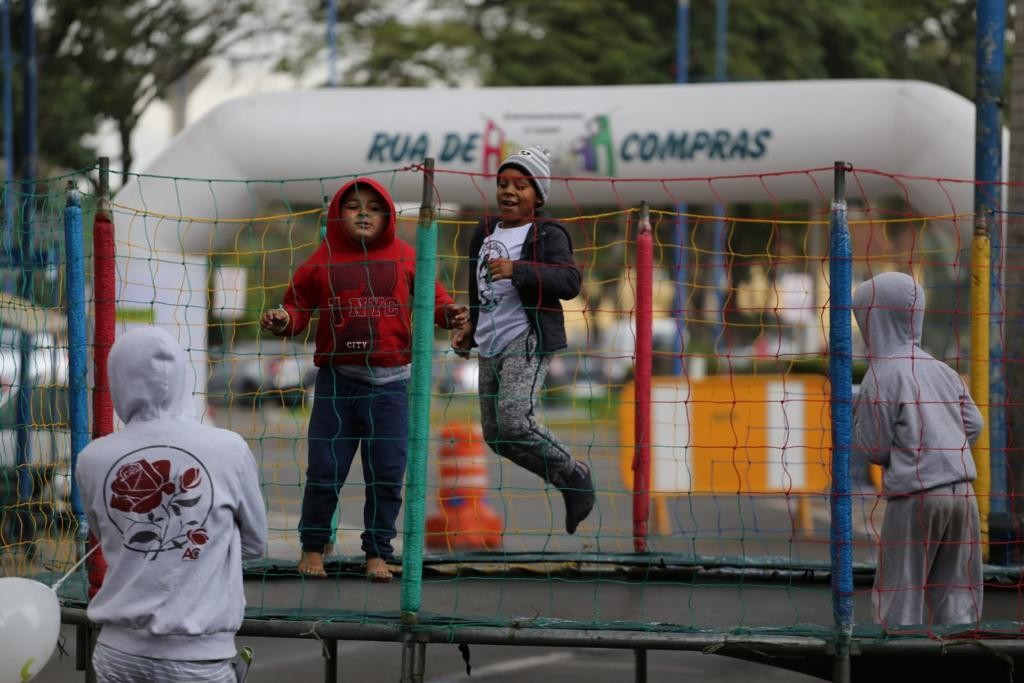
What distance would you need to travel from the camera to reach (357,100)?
10.4 meters

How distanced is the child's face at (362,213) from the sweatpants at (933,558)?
7.55 feet

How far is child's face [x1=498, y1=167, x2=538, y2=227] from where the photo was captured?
18.4 feet

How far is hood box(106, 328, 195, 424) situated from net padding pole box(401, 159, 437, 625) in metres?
1.02

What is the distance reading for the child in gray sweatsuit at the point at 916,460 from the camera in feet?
16.5

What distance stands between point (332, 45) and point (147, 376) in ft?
61.3

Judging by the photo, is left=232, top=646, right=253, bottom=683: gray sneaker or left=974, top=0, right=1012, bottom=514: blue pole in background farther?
left=974, top=0, right=1012, bottom=514: blue pole in background

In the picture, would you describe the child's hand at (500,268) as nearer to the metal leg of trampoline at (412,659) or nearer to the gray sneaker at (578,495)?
the gray sneaker at (578,495)

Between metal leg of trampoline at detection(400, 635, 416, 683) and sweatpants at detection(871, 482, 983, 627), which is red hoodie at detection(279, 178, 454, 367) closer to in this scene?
metal leg of trampoline at detection(400, 635, 416, 683)

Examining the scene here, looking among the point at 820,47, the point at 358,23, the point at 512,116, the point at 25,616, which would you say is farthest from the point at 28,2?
the point at 25,616

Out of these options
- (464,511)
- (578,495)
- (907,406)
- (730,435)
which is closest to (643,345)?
(578,495)

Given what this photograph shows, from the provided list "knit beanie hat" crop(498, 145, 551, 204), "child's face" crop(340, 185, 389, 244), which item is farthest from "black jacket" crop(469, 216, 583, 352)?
"child's face" crop(340, 185, 389, 244)

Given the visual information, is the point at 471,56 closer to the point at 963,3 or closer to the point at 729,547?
the point at 963,3

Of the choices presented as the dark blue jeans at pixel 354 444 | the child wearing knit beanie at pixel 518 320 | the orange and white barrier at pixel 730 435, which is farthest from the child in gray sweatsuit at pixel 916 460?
the orange and white barrier at pixel 730 435

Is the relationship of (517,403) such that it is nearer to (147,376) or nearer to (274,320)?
(274,320)
